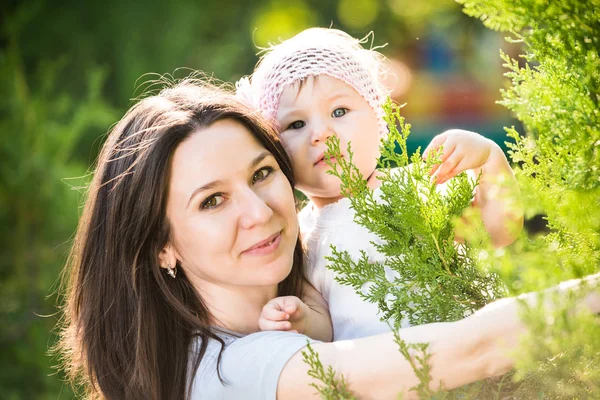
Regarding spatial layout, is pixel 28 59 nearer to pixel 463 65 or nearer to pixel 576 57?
pixel 463 65

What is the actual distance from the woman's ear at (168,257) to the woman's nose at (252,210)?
272mm

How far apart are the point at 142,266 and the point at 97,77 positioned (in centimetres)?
419

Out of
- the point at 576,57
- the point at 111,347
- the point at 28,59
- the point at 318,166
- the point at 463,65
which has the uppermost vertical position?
the point at 576,57

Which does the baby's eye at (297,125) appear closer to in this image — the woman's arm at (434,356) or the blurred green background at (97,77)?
the woman's arm at (434,356)

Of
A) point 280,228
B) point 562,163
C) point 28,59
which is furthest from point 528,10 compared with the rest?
point 28,59

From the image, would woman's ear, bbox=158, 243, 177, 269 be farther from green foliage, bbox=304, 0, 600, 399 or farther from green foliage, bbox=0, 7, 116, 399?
green foliage, bbox=0, 7, 116, 399

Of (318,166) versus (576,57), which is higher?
(576,57)

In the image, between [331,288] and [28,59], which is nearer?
[331,288]

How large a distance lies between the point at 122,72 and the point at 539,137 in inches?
246

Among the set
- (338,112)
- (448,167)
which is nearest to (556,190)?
(448,167)

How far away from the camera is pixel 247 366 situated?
162cm

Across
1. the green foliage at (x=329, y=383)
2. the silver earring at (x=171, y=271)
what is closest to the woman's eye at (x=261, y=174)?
the silver earring at (x=171, y=271)

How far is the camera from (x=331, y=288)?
1.92 metres

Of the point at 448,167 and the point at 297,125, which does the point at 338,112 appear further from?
the point at 448,167
